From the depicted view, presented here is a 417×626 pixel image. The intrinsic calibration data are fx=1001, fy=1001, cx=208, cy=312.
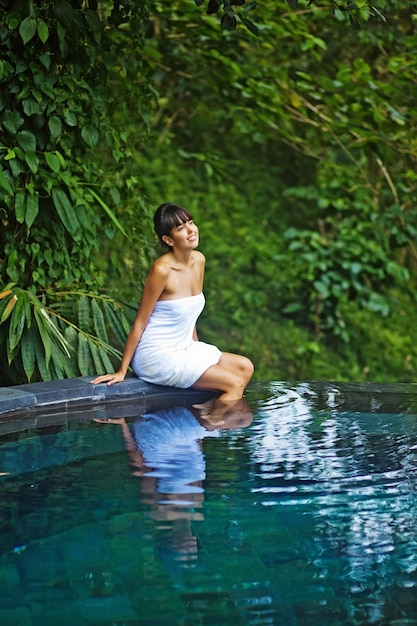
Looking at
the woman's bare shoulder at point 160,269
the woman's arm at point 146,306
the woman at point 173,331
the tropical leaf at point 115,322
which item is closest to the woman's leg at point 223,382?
the woman at point 173,331

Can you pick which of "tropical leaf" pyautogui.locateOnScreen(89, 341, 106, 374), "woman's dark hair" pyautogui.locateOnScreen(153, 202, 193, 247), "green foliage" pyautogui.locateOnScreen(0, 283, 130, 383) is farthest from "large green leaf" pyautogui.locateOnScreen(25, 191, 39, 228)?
"woman's dark hair" pyautogui.locateOnScreen(153, 202, 193, 247)

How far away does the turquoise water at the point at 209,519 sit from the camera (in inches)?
91.4

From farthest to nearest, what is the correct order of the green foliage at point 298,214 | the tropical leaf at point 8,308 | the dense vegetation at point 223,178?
the green foliage at point 298,214, the dense vegetation at point 223,178, the tropical leaf at point 8,308

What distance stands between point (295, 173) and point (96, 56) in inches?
174

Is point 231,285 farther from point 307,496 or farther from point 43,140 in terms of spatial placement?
point 307,496

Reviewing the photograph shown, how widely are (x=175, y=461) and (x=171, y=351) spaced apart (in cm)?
115

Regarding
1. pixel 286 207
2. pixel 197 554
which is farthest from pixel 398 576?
pixel 286 207

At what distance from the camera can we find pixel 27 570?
98.7 inches

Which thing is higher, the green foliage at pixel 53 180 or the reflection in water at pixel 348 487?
the green foliage at pixel 53 180

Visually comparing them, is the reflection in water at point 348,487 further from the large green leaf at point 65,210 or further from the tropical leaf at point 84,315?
the large green leaf at point 65,210

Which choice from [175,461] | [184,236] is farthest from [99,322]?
[175,461]

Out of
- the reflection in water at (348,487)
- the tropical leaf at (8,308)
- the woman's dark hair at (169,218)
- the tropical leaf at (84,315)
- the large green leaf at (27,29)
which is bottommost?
the reflection in water at (348,487)

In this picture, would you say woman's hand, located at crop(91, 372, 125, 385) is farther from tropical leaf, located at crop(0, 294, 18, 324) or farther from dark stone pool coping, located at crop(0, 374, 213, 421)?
tropical leaf, located at crop(0, 294, 18, 324)

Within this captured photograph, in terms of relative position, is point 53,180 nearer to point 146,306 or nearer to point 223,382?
point 146,306
